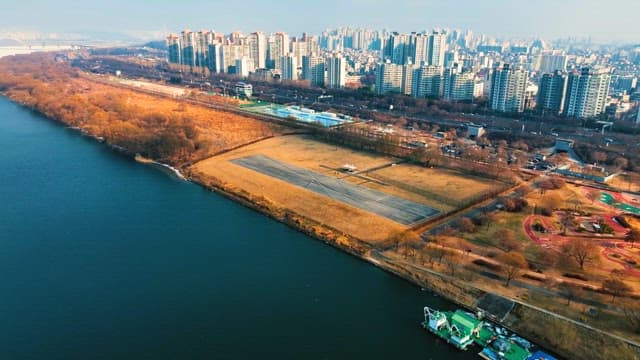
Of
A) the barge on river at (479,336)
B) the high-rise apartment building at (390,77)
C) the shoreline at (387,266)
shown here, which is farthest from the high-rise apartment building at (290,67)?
the barge on river at (479,336)

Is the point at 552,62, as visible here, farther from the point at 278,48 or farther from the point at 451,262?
the point at 451,262

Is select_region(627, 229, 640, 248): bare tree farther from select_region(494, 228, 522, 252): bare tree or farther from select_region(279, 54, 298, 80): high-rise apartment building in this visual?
select_region(279, 54, 298, 80): high-rise apartment building

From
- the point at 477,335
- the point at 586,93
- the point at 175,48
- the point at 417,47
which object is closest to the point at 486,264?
the point at 477,335

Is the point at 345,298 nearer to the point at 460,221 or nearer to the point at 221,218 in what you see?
the point at 460,221

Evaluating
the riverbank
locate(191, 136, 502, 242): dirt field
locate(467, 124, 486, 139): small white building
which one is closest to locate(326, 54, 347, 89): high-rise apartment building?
locate(467, 124, 486, 139): small white building

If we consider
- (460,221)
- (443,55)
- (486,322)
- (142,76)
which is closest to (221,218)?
(460,221)

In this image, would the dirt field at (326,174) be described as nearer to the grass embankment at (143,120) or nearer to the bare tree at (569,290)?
the grass embankment at (143,120)
